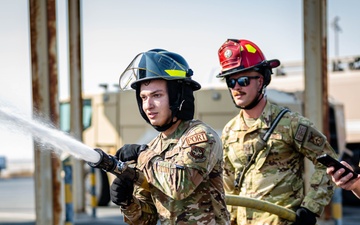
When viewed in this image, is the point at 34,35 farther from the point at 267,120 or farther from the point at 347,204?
the point at 347,204

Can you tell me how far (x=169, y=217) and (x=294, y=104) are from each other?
10549mm

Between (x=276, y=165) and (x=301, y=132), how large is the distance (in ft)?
0.84

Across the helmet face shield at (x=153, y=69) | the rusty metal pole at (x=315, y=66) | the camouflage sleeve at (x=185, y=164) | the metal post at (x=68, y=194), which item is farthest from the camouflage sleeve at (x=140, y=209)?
the rusty metal pole at (x=315, y=66)

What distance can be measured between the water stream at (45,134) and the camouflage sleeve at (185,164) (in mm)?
283

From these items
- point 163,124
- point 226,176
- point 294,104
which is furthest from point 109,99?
point 163,124

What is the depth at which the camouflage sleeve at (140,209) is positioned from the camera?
12.7 feet

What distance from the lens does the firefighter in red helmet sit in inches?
200

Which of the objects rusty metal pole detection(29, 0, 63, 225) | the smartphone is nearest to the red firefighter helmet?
the smartphone

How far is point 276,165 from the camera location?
5.13 m

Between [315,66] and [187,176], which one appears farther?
[315,66]

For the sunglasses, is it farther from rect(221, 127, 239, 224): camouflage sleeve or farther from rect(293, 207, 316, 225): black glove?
rect(293, 207, 316, 225): black glove

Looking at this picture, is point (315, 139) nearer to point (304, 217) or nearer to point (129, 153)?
point (304, 217)

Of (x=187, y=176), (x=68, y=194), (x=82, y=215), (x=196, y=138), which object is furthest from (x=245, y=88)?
(x=82, y=215)

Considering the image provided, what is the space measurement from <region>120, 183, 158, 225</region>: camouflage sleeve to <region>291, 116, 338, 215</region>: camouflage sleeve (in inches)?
54.1
